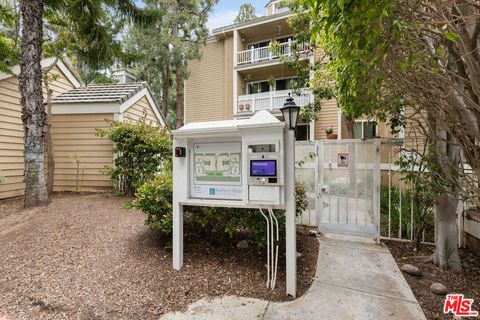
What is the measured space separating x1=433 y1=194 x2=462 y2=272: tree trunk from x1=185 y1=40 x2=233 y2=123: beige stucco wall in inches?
472

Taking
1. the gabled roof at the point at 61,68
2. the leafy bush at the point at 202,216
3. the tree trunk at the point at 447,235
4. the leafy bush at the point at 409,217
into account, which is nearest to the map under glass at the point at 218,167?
the leafy bush at the point at 202,216

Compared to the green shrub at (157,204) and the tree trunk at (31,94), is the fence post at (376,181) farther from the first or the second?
the tree trunk at (31,94)

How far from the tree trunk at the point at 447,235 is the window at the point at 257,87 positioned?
12.0 m

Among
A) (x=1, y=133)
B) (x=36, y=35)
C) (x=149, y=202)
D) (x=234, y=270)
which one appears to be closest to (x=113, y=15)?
(x=36, y=35)

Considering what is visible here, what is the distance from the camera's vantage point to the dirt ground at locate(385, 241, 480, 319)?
2.90m

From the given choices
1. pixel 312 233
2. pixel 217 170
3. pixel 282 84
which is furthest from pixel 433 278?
pixel 282 84

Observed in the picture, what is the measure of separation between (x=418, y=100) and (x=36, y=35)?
7658 mm

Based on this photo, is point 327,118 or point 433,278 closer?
point 433,278

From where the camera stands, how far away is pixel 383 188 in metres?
6.99

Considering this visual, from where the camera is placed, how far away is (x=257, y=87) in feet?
49.3

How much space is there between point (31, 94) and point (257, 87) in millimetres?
11351

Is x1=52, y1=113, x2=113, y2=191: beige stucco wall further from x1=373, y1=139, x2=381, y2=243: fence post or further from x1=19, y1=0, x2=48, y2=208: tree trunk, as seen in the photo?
x1=373, y1=139, x2=381, y2=243: fence post

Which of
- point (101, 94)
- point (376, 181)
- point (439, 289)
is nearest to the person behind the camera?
point (439, 289)

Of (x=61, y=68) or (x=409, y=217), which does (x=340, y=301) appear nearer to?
(x=409, y=217)
